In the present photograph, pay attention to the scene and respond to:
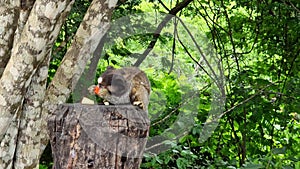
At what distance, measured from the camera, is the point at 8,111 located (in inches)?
85.2

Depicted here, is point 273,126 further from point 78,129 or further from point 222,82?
point 78,129

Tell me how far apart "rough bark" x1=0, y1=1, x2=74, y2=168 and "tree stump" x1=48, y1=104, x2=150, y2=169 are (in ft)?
1.75

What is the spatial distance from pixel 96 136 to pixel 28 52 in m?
0.68

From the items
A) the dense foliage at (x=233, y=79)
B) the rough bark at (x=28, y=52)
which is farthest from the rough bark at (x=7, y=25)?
the dense foliage at (x=233, y=79)

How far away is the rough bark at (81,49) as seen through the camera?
2424 mm

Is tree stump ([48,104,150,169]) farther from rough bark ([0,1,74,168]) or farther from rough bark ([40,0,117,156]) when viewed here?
rough bark ([40,0,117,156])

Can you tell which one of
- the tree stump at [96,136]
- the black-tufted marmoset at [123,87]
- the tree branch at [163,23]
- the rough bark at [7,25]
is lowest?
the tree stump at [96,136]

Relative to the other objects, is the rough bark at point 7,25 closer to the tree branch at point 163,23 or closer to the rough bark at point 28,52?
the rough bark at point 28,52

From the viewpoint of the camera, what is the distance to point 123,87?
1881mm

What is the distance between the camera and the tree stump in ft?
5.14

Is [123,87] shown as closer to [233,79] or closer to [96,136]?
[96,136]

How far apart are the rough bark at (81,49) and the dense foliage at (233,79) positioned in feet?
1.77

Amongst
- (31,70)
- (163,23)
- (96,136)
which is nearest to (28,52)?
(31,70)

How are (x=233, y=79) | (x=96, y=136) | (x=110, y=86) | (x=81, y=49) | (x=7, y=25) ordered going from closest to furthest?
(x=96, y=136) < (x=110, y=86) < (x=7, y=25) < (x=81, y=49) < (x=233, y=79)
